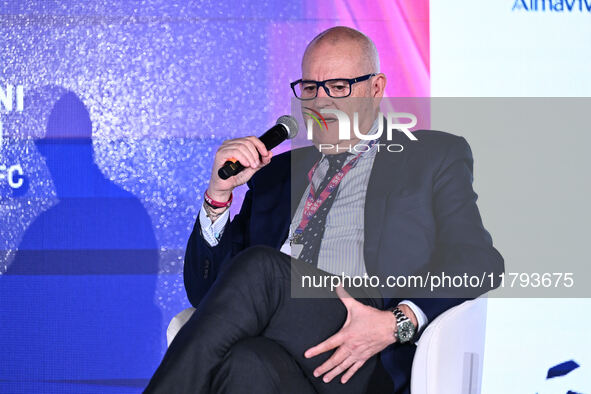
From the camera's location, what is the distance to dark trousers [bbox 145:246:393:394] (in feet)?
4.59

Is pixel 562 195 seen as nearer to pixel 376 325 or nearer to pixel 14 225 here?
pixel 376 325

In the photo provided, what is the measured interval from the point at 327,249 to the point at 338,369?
0.47 m

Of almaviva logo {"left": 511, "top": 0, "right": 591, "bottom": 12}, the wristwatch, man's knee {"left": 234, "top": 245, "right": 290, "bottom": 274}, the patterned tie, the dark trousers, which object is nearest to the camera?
the dark trousers

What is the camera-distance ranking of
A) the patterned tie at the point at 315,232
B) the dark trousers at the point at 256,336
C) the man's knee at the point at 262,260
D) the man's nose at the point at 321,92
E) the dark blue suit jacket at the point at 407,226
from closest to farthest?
the dark trousers at the point at 256,336 → the man's knee at the point at 262,260 → the dark blue suit jacket at the point at 407,226 → the patterned tie at the point at 315,232 → the man's nose at the point at 321,92

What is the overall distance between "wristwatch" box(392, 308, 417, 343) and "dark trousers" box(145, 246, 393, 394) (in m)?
0.12

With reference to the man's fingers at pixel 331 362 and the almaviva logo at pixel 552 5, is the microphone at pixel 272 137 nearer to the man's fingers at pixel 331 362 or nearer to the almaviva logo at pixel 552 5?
the man's fingers at pixel 331 362

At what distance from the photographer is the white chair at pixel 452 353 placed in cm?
156

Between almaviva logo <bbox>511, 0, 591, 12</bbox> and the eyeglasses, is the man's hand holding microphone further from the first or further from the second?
almaviva logo <bbox>511, 0, 591, 12</bbox>

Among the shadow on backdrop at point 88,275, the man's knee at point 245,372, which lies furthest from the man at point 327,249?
the shadow on backdrop at point 88,275

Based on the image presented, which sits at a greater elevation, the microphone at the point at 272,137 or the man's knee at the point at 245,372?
the microphone at the point at 272,137

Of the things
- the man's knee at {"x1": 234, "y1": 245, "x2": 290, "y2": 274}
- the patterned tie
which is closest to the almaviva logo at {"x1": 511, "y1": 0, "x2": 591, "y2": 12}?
the patterned tie

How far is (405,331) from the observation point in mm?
1611

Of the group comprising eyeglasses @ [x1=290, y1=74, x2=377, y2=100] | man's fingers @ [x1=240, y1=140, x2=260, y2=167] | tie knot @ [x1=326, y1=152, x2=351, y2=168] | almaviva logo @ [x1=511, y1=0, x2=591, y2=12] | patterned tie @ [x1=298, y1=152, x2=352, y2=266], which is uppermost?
almaviva logo @ [x1=511, y1=0, x2=591, y2=12]

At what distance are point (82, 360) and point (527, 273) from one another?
6.43 ft
